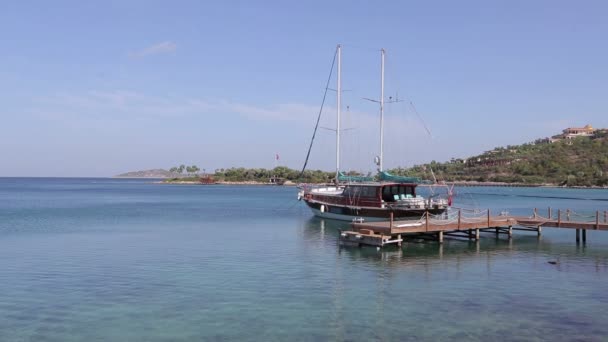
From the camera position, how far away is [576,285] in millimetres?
24297

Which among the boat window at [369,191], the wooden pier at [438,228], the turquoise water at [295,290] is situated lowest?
the turquoise water at [295,290]

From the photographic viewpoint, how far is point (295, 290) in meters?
23.0

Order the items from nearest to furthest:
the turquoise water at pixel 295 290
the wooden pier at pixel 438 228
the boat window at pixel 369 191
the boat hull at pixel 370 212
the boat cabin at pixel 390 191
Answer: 1. the turquoise water at pixel 295 290
2. the wooden pier at pixel 438 228
3. the boat hull at pixel 370 212
4. the boat cabin at pixel 390 191
5. the boat window at pixel 369 191

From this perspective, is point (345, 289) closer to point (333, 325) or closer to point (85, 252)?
point (333, 325)

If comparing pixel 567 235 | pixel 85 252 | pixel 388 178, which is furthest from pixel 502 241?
pixel 85 252

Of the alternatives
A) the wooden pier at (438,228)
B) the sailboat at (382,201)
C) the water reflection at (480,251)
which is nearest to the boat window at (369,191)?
the sailboat at (382,201)

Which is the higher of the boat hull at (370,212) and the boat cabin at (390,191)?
the boat cabin at (390,191)

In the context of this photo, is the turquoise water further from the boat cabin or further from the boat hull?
the boat cabin

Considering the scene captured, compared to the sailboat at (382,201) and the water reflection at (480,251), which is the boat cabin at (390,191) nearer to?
the sailboat at (382,201)

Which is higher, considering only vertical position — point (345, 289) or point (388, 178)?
point (388, 178)

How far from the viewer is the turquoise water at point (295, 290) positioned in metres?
17.4

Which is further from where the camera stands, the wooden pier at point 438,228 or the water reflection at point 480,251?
the wooden pier at point 438,228

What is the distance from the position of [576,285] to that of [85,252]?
92.4ft

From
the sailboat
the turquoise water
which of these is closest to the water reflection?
the turquoise water
